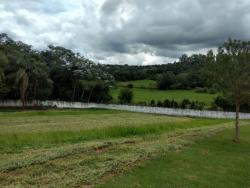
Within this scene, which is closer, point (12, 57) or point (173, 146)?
point (173, 146)

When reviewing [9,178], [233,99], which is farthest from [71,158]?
[233,99]

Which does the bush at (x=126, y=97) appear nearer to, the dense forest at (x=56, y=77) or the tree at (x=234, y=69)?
the dense forest at (x=56, y=77)

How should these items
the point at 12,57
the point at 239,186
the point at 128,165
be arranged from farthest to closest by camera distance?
1. the point at 12,57
2. the point at 128,165
3. the point at 239,186

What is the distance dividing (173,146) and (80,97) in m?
72.2

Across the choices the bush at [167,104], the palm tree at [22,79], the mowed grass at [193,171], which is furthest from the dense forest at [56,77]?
the mowed grass at [193,171]

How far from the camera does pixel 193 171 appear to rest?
1237cm

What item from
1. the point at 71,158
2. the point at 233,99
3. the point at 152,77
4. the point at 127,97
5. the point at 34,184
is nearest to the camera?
the point at 34,184

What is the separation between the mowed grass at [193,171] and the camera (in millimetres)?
10406

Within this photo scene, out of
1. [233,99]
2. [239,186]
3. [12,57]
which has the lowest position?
[239,186]

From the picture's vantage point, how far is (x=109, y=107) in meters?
76.6

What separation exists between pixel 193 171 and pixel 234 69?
11.3 metres

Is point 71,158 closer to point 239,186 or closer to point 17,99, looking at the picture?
point 239,186

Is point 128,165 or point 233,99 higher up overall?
point 233,99

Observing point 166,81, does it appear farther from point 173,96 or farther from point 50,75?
point 50,75
